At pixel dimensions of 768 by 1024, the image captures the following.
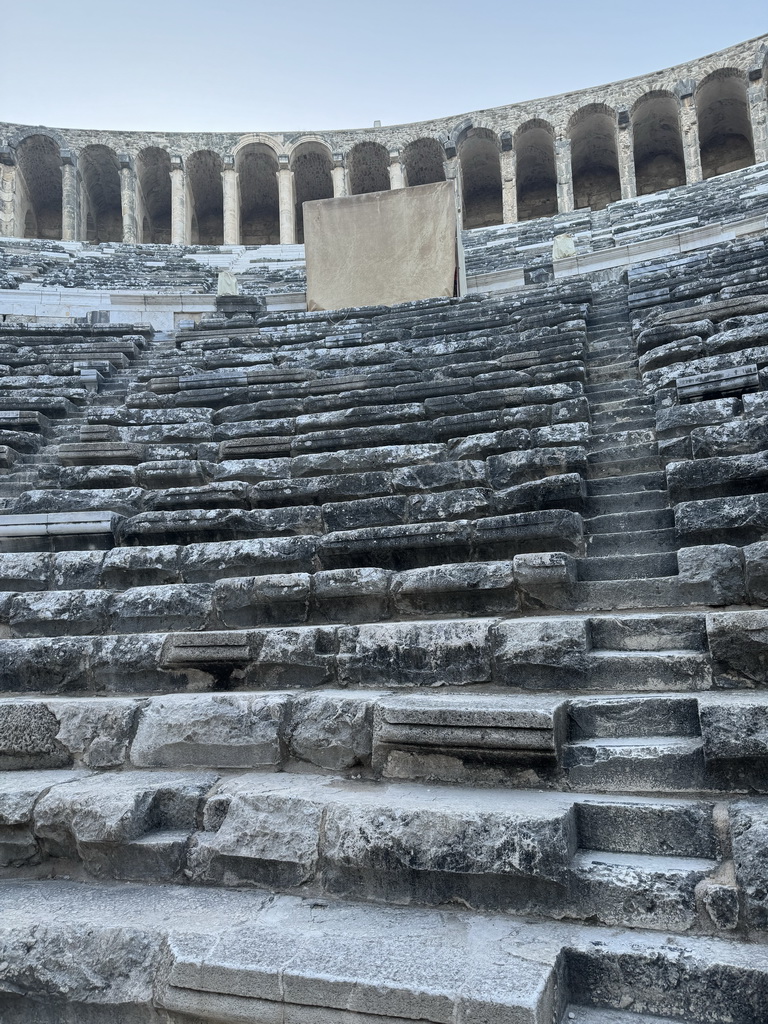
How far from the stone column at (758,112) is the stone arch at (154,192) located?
15.9m

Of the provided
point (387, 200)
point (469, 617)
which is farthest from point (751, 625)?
point (387, 200)

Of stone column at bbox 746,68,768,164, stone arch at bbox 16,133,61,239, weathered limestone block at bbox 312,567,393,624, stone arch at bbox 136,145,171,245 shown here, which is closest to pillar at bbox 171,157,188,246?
stone arch at bbox 136,145,171,245

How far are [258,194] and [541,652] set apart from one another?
24.3 metres

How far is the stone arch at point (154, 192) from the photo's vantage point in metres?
21.8

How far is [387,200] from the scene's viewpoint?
8484 millimetres

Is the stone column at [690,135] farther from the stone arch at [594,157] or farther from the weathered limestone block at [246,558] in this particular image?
the weathered limestone block at [246,558]

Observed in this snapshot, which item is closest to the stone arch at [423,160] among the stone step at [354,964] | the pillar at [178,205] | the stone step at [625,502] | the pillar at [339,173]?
the pillar at [339,173]

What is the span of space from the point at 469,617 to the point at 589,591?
52 cm

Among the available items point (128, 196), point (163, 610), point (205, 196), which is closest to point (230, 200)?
point (205, 196)

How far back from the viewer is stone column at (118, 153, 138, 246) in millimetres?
20922

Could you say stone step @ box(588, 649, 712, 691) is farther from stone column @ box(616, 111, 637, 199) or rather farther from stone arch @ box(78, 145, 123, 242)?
stone arch @ box(78, 145, 123, 242)

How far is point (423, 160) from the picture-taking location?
74.2 feet

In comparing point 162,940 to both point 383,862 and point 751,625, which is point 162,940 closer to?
point 383,862

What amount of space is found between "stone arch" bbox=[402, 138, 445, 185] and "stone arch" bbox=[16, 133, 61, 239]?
10090mm
